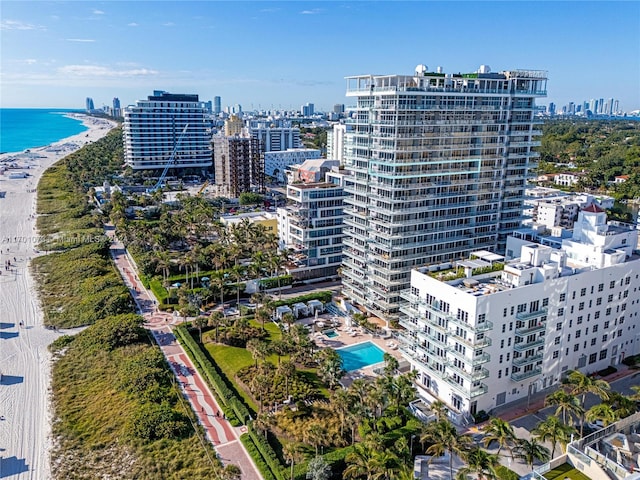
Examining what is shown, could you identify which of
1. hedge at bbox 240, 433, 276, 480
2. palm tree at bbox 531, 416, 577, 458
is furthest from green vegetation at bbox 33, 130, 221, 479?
palm tree at bbox 531, 416, 577, 458

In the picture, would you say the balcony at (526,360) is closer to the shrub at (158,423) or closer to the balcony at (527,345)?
the balcony at (527,345)

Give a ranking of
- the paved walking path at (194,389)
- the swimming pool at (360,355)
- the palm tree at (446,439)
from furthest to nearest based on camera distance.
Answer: the swimming pool at (360,355) < the paved walking path at (194,389) < the palm tree at (446,439)

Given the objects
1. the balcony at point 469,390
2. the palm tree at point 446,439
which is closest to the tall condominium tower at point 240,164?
the balcony at point 469,390

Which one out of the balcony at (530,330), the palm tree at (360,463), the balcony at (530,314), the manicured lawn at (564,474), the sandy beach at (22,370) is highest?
the balcony at (530,314)

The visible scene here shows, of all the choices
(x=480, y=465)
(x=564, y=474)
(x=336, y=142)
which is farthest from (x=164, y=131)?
(x=564, y=474)

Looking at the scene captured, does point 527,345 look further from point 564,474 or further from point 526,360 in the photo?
point 564,474

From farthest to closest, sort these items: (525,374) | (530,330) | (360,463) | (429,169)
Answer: (429,169)
(525,374)
(530,330)
(360,463)

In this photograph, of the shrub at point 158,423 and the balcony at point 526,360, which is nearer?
the shrub at point 158,423
